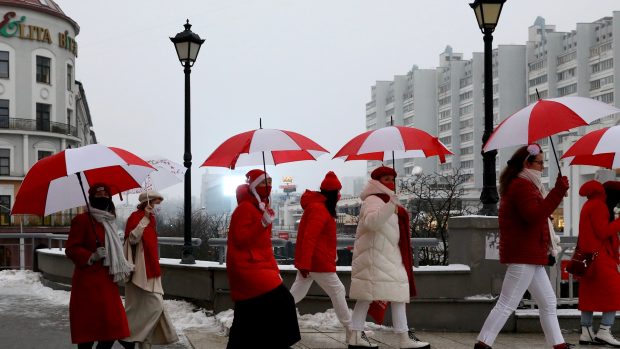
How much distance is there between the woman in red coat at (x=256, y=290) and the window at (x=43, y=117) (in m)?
54.2

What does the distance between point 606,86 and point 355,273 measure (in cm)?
9825

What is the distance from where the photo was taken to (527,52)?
120625 mm

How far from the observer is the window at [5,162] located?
2202 inches

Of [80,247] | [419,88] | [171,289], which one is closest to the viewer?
[80,247]

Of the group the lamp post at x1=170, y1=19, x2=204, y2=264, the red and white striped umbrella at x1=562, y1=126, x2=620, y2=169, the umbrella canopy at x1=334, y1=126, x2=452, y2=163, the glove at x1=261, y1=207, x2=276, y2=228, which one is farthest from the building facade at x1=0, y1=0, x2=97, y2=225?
the glove at x1=261, y1=207, x2=276, y2=228

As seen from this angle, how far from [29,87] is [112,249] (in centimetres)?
5330

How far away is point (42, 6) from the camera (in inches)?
2274

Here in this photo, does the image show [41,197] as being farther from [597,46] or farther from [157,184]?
[597,46]

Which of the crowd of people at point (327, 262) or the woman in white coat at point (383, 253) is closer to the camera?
the crowd of people at point (327, 262)

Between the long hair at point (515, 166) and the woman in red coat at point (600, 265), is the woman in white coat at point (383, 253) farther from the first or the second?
the woman in red coat at point (600, 265)

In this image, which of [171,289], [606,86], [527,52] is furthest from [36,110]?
[527,52]

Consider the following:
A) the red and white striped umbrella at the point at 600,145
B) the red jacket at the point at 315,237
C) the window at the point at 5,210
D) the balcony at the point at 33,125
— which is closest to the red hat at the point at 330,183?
the red jacket at the point at 315,237

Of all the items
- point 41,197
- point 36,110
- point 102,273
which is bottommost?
point 102,273

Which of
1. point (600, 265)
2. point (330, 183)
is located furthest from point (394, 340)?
point (600, 265)
